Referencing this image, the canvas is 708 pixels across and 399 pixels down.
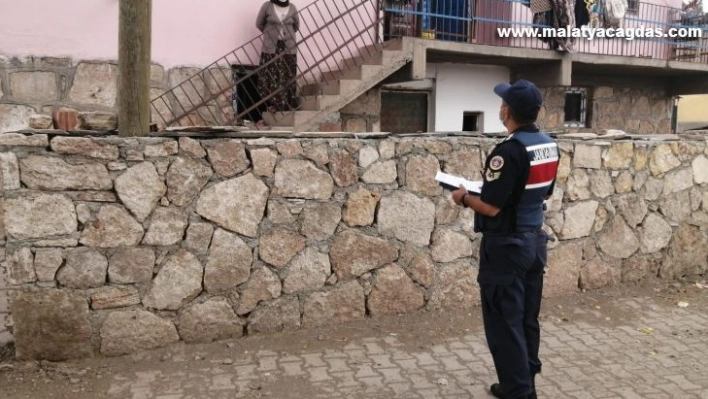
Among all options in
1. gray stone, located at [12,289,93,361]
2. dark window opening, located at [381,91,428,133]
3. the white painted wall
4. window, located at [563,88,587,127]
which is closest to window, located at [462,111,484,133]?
the white painted wall

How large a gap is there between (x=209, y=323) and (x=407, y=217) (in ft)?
5.48

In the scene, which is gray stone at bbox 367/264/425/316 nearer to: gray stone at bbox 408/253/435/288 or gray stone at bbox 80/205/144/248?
gray stone at bbox 408/253/435/288

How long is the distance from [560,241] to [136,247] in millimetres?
3509

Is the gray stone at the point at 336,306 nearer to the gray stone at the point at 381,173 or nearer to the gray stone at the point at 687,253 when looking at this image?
the gray stone at the point at 381,173

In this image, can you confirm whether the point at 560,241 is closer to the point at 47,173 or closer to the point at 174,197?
the point at 174,197

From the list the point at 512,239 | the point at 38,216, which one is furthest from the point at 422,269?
the point at 38,216

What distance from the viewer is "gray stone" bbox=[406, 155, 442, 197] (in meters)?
4.62

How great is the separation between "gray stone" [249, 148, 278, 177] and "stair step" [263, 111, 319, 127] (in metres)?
3.24

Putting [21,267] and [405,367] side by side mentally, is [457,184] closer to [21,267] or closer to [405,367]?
[405,367]

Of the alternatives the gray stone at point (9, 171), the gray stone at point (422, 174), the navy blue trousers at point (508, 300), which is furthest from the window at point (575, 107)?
the gray stone at point (9, 171)

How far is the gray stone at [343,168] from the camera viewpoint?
4.37m

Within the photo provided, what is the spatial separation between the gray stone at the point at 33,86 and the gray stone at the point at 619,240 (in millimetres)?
6302

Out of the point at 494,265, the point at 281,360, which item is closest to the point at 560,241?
the point at 494,265

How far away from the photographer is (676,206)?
5.91m
